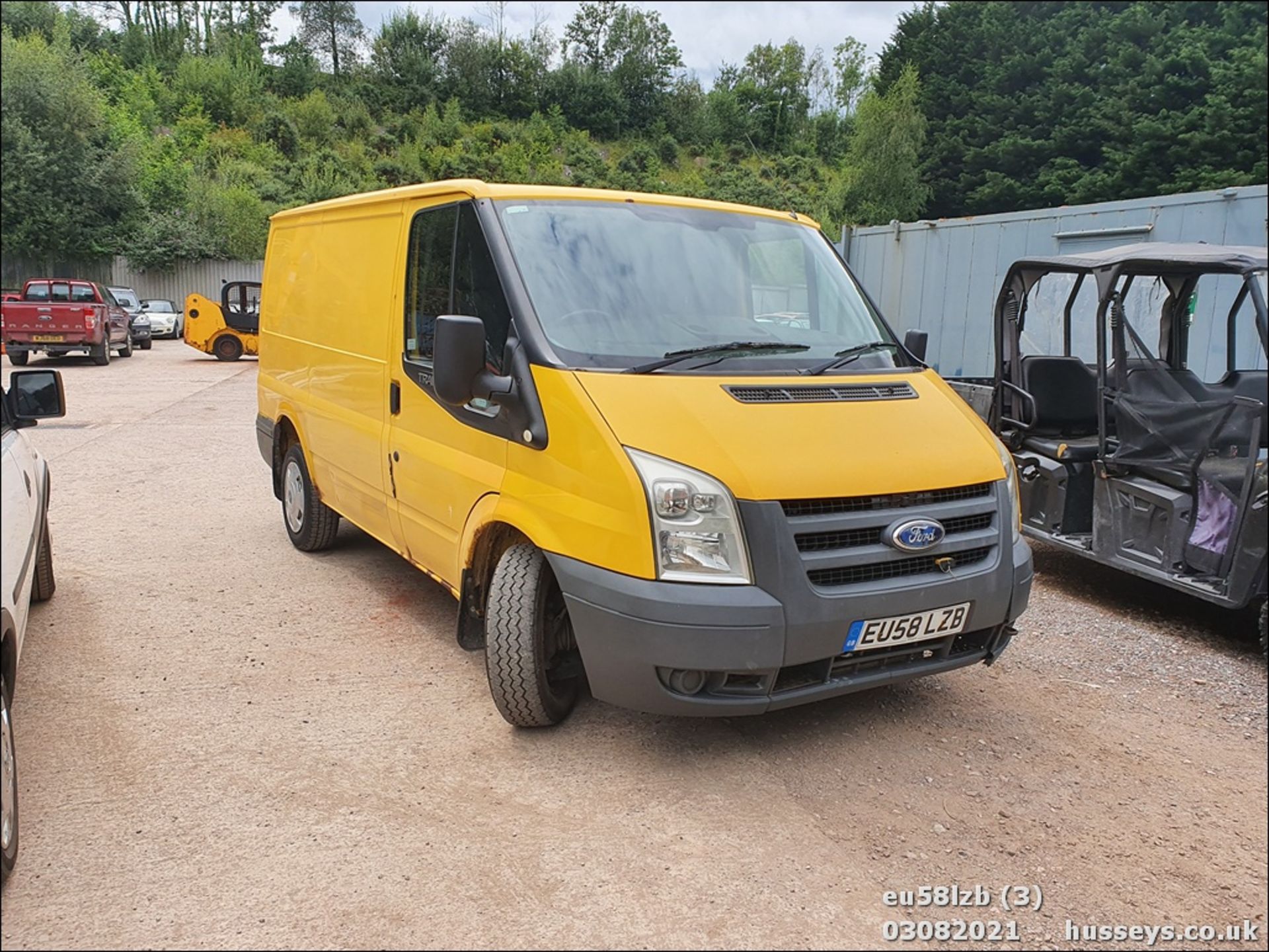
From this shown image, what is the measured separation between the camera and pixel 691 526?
3.07 m

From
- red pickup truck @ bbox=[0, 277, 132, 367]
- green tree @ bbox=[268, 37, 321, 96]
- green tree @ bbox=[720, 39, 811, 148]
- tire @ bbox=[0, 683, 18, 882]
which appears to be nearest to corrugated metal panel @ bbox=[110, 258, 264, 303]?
red pickup truck @ bbox=[0, 277, 132, 367]

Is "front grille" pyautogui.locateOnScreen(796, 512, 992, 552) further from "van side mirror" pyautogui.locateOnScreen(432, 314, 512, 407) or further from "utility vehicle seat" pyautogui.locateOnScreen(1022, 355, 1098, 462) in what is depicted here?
"utility vehicle seat" pyautogui.locateOnScreen(1022, 355, 1098, 462)

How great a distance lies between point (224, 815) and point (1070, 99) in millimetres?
3160

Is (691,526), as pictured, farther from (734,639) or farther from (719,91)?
(719,91)

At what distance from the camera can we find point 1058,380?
19.4 feet

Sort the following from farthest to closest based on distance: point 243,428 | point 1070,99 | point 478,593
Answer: point 243,428 < point 478,593 < point 1070,99

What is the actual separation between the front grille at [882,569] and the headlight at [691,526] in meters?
0.28

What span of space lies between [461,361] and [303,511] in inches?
125

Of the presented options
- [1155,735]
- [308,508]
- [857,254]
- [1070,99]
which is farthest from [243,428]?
[1070,99]

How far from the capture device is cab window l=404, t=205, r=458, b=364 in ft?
13.6

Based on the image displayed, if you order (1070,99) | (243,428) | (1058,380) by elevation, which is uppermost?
(1070,99)

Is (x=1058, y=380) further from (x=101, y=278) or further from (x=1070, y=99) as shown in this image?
(x=101, y=278)

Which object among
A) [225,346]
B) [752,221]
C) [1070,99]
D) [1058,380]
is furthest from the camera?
[225,346]

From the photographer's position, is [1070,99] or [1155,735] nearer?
[1070,99]
